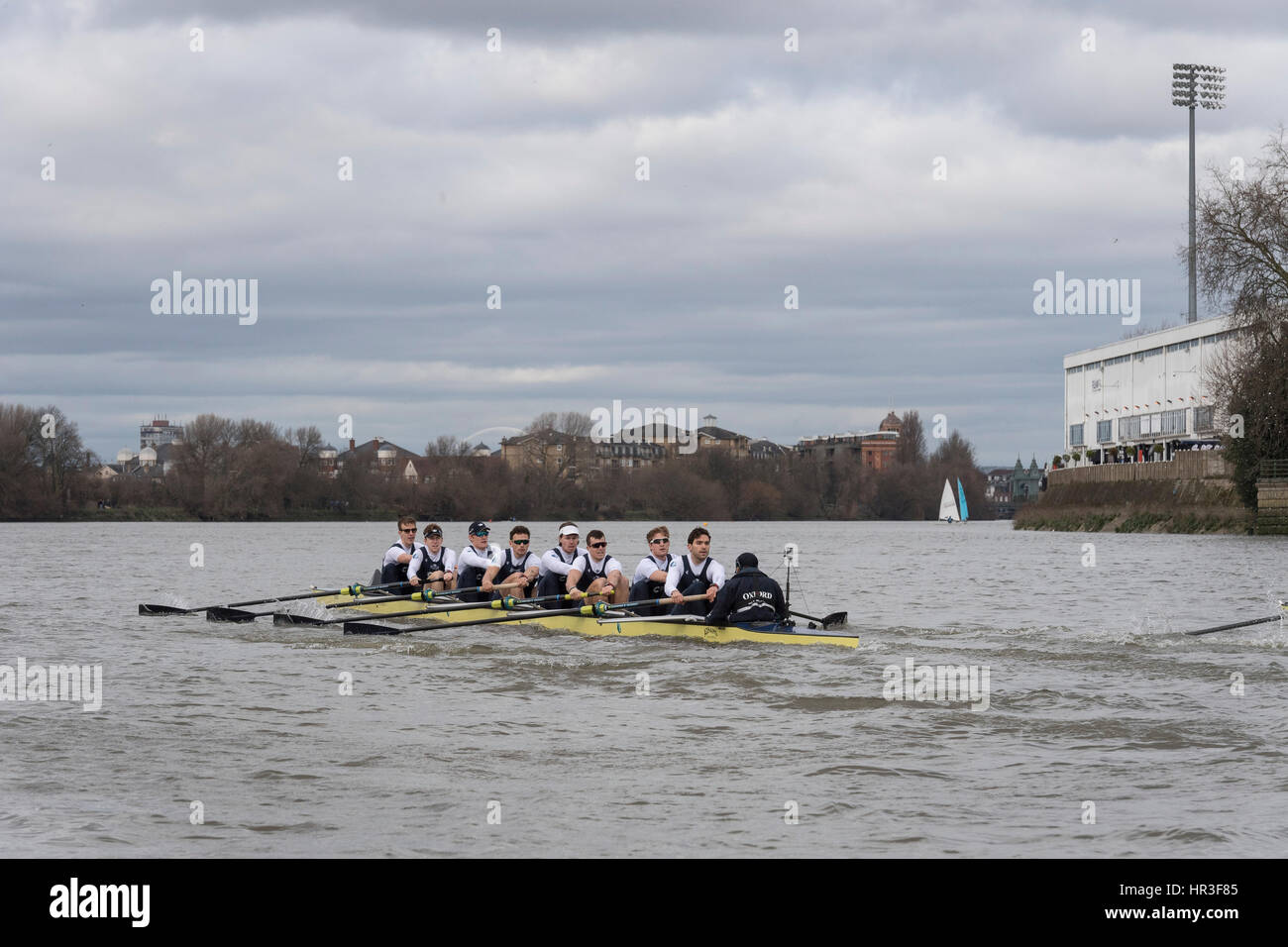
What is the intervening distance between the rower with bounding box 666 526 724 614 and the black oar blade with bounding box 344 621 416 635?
12.1 ft

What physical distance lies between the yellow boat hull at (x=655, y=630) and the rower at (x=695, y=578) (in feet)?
1.38

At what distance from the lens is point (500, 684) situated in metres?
13.3

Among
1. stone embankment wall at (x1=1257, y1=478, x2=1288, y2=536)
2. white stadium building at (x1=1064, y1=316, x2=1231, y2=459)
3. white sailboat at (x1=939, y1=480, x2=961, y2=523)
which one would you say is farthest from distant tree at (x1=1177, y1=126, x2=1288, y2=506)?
white sailboat at (x1=939, y1=480, x2=961, y2=523)

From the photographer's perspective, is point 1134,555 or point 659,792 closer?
point 659,792

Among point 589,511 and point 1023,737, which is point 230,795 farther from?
point 589,511

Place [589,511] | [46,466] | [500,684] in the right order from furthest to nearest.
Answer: [589,511] → [46,466] → [500,684]

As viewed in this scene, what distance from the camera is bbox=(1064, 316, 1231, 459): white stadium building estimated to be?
65188mm

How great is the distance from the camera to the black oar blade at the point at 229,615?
20.4 m

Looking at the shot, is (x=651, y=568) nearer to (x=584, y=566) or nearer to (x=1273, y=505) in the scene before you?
(x=584, y=566)

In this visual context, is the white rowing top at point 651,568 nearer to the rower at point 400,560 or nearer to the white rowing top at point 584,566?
the white rowing top at point 584,566

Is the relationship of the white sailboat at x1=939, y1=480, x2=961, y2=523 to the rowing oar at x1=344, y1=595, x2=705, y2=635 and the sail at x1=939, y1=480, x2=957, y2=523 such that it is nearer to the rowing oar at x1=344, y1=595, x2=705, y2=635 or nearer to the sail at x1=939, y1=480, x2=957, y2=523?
the sail at x1=939, y1=480, x2=957, y2=523

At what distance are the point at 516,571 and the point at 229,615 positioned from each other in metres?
4.85
